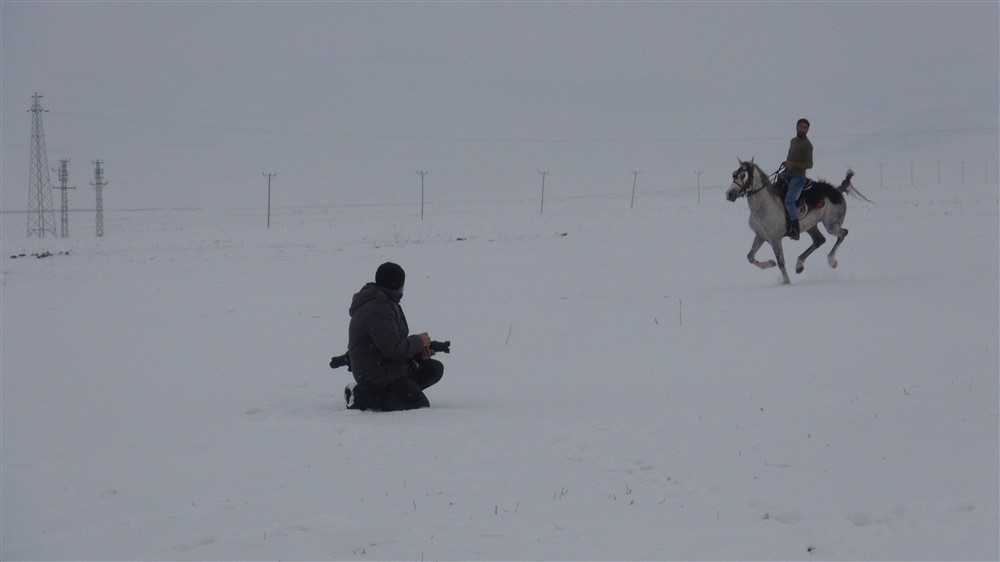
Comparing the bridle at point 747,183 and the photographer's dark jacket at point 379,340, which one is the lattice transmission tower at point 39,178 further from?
the photographer's dark jacket at point 379,340

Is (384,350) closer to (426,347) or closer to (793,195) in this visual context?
(426,347)

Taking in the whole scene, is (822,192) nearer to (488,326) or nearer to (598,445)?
(488,326)

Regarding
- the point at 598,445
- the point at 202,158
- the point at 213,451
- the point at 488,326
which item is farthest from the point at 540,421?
the point at 202,158

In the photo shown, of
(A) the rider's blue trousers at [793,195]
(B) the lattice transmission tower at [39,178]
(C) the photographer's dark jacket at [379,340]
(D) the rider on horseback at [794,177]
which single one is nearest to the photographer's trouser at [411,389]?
(C) the photographer's dark jacket at [379,340]

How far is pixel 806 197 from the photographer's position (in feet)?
59.5

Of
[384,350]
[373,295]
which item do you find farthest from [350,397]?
[373,295]

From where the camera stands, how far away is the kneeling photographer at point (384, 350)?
9.34m

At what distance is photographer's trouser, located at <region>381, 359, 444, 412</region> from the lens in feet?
31.4

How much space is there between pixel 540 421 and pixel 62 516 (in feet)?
12.9

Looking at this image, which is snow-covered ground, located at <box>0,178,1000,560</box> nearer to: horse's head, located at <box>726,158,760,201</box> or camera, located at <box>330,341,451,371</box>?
camera, located at <box>330,341,451,371</box>

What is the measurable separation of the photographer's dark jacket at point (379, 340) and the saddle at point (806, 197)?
10.2 metres

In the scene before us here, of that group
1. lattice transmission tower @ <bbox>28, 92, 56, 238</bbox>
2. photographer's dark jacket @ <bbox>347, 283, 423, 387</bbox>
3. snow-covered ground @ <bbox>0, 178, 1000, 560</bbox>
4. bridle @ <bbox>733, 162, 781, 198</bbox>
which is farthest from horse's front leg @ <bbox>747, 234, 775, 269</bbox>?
lattice transmission tower @ <bbox>28, 92, 56, 238</bbox>

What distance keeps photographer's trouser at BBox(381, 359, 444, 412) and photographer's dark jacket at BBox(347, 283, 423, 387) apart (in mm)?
116

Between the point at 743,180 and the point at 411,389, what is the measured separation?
9.42 meters
